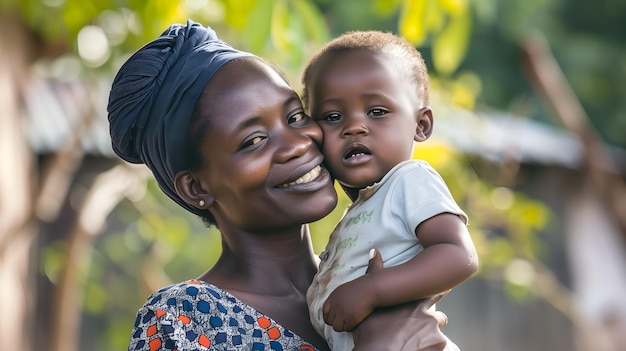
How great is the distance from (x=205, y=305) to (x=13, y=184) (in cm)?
364

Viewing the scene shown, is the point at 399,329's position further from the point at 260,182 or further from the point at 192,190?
the point at 192,190

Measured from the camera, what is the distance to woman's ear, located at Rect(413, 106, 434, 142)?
2.36m

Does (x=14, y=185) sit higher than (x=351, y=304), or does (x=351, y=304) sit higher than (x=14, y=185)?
(x=351, y=304)

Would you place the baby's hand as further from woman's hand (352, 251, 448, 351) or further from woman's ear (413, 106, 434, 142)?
woman's ear (413, 106, 434, 142)

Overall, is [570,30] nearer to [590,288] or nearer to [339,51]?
[590,288]

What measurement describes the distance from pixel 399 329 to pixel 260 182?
18.0 inches

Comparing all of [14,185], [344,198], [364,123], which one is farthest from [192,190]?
[14,185]

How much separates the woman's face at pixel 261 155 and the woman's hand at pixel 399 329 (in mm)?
251

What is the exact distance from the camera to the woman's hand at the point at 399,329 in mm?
2041

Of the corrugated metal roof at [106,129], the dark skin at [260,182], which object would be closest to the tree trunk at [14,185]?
the corrugated metal roof at [106,129]

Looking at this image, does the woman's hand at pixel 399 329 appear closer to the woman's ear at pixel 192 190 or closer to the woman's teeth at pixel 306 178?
the woman's teeth at pixel 306 178

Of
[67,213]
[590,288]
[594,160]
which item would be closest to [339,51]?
[594,160]

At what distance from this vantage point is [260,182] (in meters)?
2.23

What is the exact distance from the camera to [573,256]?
10.2 m
